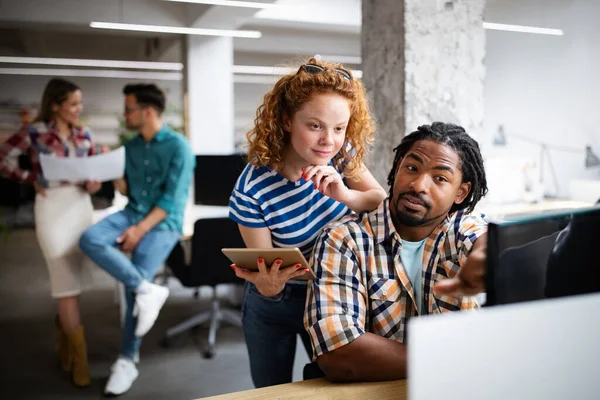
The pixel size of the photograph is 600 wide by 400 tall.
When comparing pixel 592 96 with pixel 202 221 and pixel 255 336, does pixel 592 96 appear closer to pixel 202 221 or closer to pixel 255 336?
pixel 202 221

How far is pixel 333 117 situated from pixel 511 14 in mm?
4372

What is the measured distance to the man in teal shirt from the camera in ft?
10.0

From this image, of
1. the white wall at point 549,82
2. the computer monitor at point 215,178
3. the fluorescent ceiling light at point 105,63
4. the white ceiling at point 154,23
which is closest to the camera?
the computer monitor at point 215,178

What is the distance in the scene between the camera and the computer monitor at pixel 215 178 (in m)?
3.84

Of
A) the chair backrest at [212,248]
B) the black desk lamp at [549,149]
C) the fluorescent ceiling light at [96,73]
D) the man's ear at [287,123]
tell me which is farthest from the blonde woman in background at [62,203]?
the fluorescent ceiling light at [96,73]

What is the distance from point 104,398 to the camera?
2.94 m

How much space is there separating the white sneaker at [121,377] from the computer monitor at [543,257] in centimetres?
264

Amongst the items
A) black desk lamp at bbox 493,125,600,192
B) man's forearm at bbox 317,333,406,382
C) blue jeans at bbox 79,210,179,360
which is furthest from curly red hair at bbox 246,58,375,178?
black desk lamp at bbox 493,125,600,192

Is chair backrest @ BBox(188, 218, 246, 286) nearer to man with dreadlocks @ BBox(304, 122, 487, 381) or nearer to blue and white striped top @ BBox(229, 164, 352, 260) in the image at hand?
blue and white striped top @ BBox(229, 164, 352, 260)

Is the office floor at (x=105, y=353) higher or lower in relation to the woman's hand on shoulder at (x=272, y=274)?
lower

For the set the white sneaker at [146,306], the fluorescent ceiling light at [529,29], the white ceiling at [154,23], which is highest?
the white ceiling at [154,23]

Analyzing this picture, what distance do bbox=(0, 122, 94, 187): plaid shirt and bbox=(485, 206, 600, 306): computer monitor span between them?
2787mm

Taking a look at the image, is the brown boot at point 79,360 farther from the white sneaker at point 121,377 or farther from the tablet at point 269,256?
the tablet at point 269,256

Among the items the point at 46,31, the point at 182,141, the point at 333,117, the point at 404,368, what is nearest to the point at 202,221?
the point at 182,141
